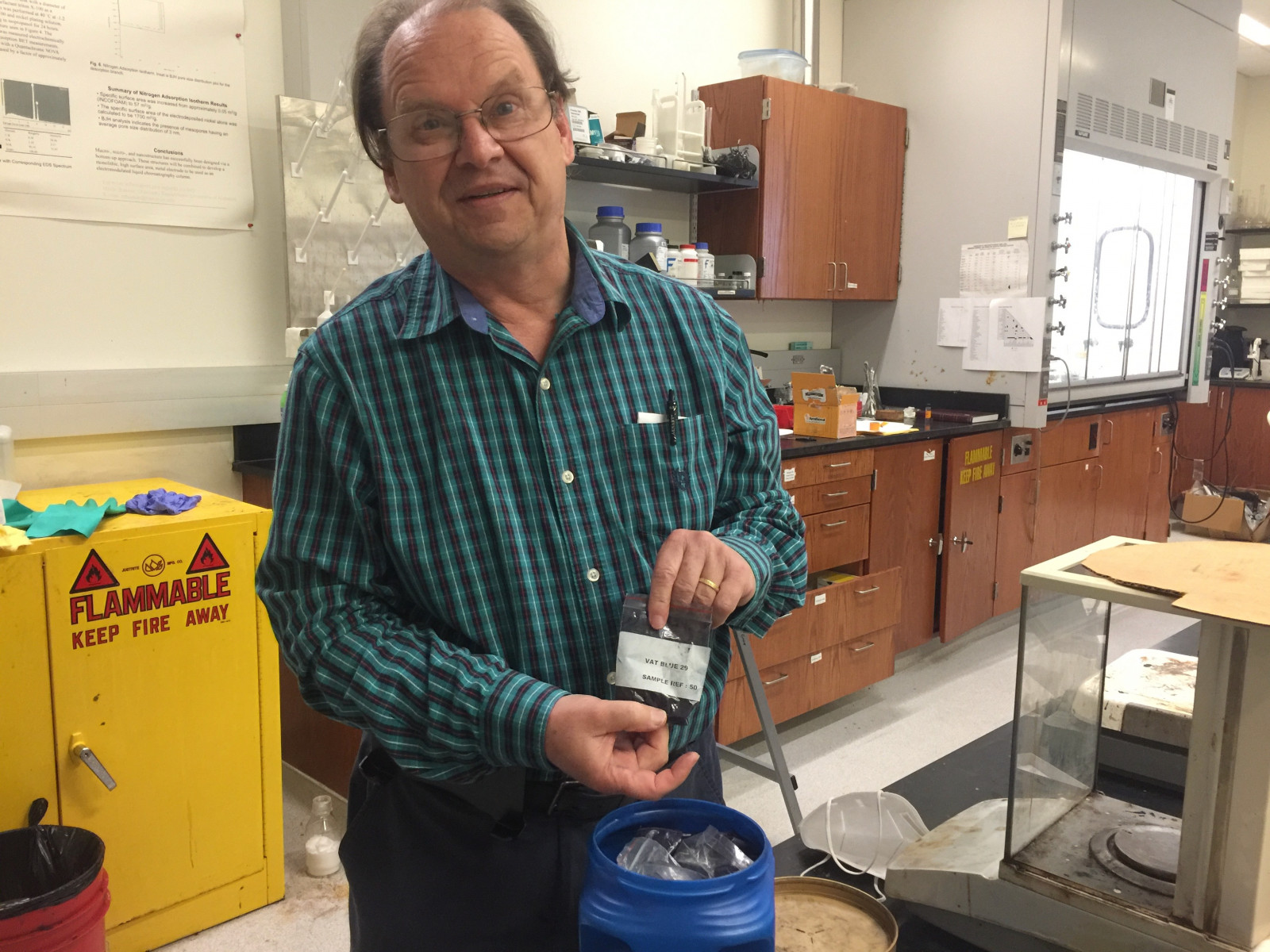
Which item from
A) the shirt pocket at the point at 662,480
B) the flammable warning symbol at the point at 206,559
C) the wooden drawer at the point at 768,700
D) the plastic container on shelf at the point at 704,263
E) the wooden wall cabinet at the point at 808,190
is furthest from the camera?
the wooden wall cabinet at the point at 808,190

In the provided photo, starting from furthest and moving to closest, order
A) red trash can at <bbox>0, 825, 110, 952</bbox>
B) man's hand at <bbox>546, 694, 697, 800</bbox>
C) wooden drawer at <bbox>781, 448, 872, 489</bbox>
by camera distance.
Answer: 1. wooden drawer at <bbox>781, 448, 872, 489</bbox>
2. red trash can at <bbox>0, 825, 110, 952</bbox>
3. man's hand at <bbox>546, 694, 697, 800</bbox>

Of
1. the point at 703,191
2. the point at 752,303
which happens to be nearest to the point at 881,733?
the point at 752,303

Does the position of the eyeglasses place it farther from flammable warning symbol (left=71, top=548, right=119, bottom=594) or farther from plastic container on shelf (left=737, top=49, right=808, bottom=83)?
Answer: plastic container on shelf (left=737, top=49, right=808, bottom=83)

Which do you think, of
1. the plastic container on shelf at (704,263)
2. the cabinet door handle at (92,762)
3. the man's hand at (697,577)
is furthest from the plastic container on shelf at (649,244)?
the man's hand at (697,577)

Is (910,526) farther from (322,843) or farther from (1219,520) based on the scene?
(1219,520)

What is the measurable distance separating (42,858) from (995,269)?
139 inches

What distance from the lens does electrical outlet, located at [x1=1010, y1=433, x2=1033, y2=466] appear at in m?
3.93

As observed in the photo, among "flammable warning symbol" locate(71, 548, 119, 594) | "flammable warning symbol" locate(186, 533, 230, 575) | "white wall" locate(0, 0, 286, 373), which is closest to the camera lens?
"flammable warning symbol" locate(71, 548, 119, 594)

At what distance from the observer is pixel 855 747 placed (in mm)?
3080

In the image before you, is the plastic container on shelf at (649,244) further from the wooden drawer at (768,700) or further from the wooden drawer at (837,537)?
the wooden drawer at (768,700)

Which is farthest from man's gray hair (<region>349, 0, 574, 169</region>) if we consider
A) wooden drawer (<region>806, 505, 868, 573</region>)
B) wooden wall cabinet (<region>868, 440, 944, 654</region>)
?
wooden wall cabinet (<region>868, 440, 944, 654</region>)

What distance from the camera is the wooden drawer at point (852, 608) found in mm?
3066

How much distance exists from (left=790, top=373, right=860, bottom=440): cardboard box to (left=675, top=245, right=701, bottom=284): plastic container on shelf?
48 cm

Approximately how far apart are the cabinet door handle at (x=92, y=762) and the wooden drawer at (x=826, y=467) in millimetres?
1841
